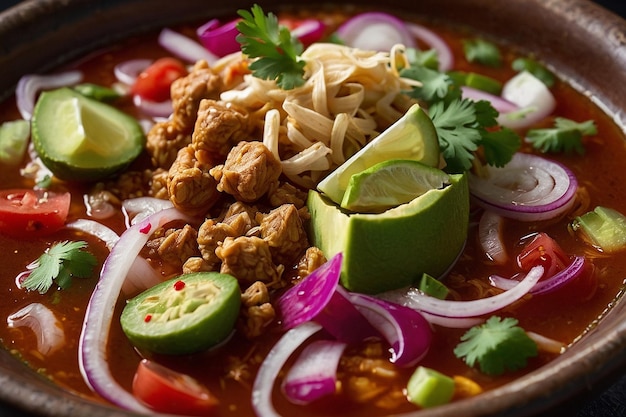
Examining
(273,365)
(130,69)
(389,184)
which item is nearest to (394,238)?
(389,184)

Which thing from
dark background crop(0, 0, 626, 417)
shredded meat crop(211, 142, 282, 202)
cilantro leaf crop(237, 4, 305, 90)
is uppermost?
cilantro leaf crop(237, 4, 305, 90)

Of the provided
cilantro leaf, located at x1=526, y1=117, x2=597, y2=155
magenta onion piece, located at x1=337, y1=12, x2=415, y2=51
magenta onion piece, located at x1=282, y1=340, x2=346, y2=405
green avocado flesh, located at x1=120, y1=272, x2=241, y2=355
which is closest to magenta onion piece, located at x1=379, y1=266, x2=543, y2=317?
magenta onion piece, located at x1=282, y1=340, x2=346, y2=405

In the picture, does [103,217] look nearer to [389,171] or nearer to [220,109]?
[220,109]

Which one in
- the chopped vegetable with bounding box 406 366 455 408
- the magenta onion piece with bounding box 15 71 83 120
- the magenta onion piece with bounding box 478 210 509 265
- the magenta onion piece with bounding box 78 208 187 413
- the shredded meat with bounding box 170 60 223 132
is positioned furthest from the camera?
the magenta onion piece with bounding box 15 71 83 120

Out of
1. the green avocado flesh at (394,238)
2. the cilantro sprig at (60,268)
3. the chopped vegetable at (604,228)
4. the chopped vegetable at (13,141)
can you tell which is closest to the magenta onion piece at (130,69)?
the chopped vegetable at (13,141)

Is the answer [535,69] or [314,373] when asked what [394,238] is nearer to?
[314,373]

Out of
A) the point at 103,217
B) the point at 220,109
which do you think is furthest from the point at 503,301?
the point at 103,217

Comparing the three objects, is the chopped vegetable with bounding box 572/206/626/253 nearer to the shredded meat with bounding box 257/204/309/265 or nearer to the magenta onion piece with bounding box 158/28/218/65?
the shredded meat with bounding box 257/204/309/265
